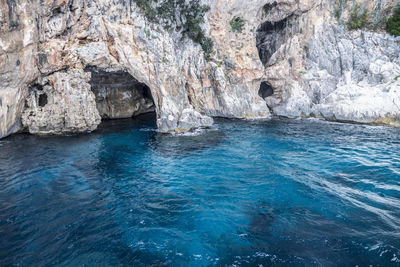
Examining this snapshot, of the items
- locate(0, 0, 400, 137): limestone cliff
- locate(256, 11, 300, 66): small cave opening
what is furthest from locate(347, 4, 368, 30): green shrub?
locate(256, 11, 300, 66): small cave opening

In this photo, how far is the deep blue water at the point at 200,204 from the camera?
7.02m

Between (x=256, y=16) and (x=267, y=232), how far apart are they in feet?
110

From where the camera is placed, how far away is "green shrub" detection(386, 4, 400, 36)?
29531 mm

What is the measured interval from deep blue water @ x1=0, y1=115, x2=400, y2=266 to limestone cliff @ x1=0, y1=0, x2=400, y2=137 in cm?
545

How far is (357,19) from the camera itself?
106 feet

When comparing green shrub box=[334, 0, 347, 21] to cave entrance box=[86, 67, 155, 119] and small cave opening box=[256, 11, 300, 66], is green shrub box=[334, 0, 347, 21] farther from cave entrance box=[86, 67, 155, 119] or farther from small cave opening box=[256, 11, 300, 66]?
cave entrance box=[86, 67, 155, 119]

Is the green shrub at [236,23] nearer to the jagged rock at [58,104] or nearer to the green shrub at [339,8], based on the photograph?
the green shrub at [339,8]

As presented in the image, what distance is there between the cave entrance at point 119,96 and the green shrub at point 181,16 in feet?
25.3

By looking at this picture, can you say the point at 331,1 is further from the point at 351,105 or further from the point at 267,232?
the point at 267,232

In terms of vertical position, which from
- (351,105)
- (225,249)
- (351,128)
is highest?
(351,105)

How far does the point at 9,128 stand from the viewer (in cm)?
1970

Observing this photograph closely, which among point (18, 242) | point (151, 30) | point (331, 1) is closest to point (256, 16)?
point (331, 1)

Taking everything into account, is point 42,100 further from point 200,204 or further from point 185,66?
point 200,204

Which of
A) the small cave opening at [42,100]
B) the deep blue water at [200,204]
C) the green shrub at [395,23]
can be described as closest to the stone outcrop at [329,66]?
the green shrub at [395,23]
